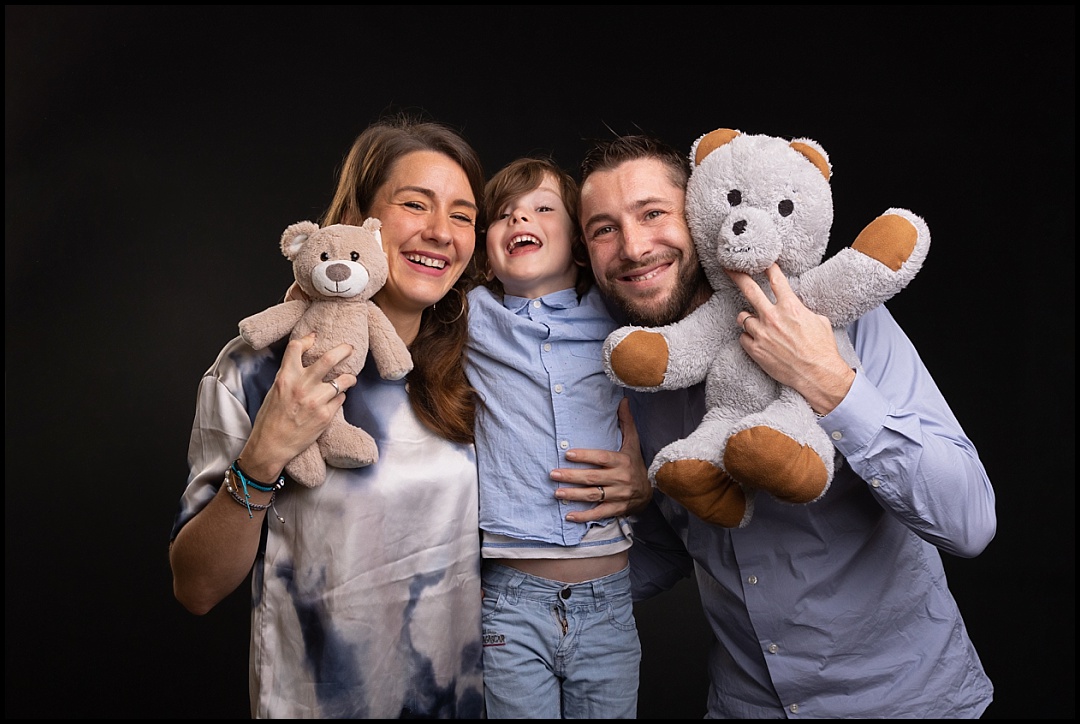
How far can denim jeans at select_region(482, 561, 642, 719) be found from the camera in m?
2.36

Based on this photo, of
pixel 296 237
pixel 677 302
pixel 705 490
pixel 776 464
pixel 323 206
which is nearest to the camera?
pixel 776 464

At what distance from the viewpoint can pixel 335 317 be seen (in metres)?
2.08

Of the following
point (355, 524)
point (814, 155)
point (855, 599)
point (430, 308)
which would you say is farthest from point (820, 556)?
point (430, 308)

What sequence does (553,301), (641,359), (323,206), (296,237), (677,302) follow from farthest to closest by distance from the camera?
(323,206), (553,301), (677,302), (296,237), (641,359)

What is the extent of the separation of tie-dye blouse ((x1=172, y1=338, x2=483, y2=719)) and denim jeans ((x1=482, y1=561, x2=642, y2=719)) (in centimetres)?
12

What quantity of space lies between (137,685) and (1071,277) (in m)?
4.22

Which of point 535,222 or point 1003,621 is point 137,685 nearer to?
point 535,222

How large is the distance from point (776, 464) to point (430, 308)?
119cm

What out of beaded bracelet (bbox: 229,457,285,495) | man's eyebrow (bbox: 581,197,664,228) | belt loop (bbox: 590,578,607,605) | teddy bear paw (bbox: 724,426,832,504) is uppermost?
man's eyebrow (bbox: 581,197,664,228)

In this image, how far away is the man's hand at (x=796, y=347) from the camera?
1911mm

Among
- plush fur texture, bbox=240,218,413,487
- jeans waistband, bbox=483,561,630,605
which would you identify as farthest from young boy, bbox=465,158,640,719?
plush fur texture, bbox=240,218,413,487

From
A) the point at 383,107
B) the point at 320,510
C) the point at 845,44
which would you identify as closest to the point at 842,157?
the point at 845,44

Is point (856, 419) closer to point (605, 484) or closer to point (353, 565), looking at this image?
point (605, 484)

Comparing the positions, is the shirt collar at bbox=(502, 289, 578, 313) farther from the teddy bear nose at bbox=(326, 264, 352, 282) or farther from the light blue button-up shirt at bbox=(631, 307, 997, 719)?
the teddy bear nose at bbox=(326, 264, 352, 282)
